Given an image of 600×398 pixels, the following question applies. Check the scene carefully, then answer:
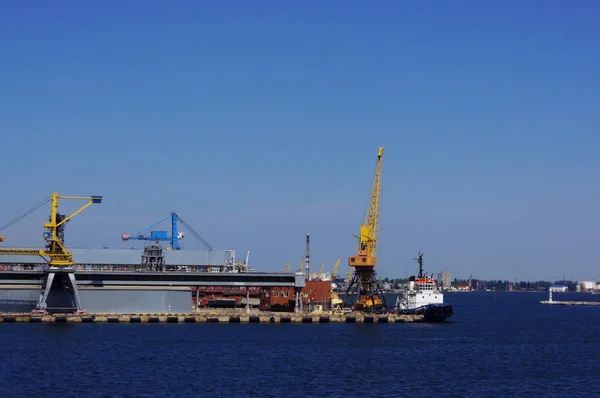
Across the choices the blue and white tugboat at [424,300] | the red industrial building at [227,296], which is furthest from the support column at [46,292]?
the blue and white tugboat at [424,300]

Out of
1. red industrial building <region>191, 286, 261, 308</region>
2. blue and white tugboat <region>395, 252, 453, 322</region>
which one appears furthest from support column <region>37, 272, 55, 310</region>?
blue and white tugboat <region>395, 252, 453, 322</region>

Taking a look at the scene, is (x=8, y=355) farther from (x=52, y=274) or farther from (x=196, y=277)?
(x=196, y=277)

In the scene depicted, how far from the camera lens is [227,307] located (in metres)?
118

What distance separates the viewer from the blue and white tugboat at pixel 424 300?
10005 cm

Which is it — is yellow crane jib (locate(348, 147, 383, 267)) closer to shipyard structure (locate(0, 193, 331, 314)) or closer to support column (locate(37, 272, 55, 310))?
shipyard structure (locate(0, 193, 331, 314))

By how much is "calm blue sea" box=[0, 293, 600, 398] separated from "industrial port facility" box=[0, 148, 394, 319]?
8.38m

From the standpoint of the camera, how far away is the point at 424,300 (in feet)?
336

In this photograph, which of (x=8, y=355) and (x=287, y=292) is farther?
(x=287, y=292)

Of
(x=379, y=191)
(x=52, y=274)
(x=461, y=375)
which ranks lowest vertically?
(x=461, y=375)

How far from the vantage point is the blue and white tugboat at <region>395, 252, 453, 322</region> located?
3939 inches

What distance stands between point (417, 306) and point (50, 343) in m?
49.8

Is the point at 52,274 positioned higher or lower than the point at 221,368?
higher

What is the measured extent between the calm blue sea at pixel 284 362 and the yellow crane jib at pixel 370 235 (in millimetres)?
23986

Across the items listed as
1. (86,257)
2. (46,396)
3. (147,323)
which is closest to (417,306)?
(147,323)
